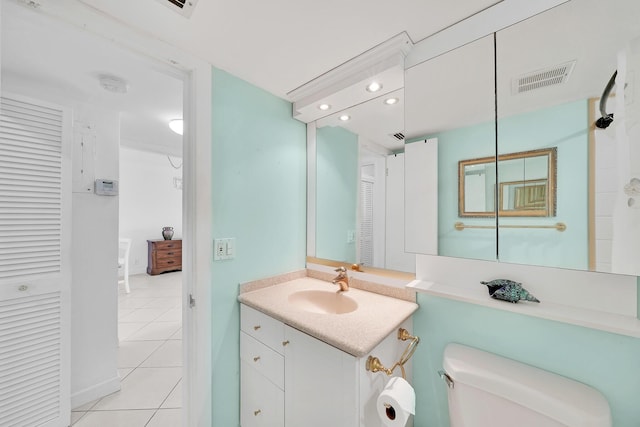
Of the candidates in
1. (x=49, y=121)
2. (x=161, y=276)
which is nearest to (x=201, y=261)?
(x=49, y=121)

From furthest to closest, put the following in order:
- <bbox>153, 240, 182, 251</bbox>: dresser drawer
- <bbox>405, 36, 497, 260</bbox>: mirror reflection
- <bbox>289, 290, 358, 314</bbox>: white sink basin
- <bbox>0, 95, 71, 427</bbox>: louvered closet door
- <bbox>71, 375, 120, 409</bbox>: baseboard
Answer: <bbox>153, 240, 182, 251</bbox>: dresser drawer
<bbox>71, 375, 120, 409</bbox>: baseboard
<bbox>289, 290, 358, 314</bbox>: white sink basin
<bbox>0, 95, 71, 427</bbox>: louvered closet door
<bbox>405, 36, 497, 260</bbox>: mirror reflection

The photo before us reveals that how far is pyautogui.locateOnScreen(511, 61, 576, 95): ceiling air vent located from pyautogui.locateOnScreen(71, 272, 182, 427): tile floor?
2.61 m

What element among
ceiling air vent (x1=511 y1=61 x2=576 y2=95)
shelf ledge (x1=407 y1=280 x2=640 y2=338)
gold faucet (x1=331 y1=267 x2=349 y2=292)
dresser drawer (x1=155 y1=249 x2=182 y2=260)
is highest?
ceiling air vent (x1=511 y1=61 x2=576 y2=95)

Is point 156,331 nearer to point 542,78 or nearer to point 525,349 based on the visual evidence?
point 525,349

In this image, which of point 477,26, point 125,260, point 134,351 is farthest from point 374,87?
point 125,260

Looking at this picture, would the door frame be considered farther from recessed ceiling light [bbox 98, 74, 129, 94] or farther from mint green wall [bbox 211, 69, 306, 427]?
recessed ceiling light [bbox 98, 74, 129, 94]

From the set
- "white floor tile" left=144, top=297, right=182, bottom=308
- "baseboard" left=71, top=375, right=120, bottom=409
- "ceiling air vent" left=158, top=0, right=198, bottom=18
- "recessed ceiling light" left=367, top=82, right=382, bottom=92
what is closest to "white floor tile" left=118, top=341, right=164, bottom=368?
"baseboard" left=71, top=375, right=120, bottom=409

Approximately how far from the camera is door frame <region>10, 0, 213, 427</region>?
46.7 inches

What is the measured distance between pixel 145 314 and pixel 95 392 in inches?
59.1

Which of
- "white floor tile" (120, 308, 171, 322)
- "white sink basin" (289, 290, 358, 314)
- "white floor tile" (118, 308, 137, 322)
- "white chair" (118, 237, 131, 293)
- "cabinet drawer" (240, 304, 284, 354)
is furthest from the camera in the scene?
"white chair" (118, 237, 131, 293)

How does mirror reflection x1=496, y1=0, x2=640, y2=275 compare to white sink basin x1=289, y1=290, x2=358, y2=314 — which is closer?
mirror reflection x1=496, y1=0, x2=640, y2=275

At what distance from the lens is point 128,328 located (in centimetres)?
265

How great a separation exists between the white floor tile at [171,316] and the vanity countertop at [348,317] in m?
Result: 2.24

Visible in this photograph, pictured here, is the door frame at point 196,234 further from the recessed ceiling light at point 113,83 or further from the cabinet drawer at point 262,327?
the recessed ceiling light at point 113,83
